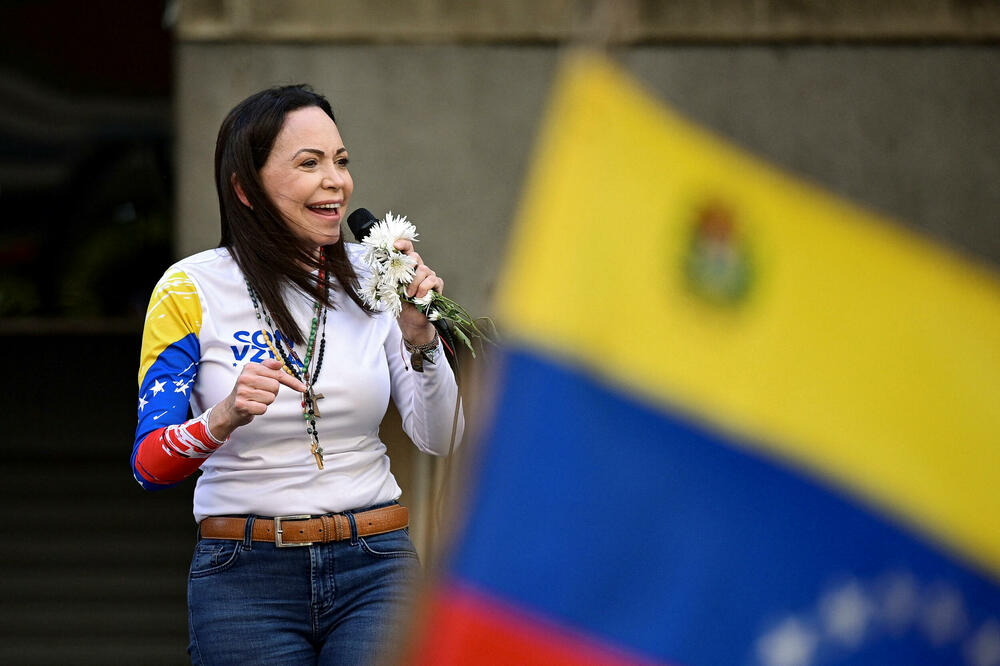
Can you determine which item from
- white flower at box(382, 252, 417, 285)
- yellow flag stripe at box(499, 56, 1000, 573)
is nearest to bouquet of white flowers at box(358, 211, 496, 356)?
white flower at box(382, 252, 417, 285)

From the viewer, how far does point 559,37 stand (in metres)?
6.91

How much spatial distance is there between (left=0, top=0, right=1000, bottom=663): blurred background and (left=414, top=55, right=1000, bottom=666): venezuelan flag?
502 centimetres

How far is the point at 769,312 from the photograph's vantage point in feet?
5.41

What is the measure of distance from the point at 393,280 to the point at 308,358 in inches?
8.8

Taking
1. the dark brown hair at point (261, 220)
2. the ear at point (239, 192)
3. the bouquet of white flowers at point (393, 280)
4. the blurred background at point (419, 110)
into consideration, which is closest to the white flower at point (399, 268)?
the bouquet of white flowers at point (393, 280)

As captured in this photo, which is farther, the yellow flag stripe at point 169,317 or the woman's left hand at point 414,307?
the woman's left hand at point 414,307

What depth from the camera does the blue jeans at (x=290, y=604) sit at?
2.73m

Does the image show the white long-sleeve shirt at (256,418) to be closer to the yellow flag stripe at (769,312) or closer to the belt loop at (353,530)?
the belt loop at (353,530)

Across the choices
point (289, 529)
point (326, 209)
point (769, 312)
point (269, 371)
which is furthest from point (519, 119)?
point (769, 312)

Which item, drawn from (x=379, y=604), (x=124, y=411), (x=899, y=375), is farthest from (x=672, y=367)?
(x=124, y=411)

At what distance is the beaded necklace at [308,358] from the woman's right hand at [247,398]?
21cm

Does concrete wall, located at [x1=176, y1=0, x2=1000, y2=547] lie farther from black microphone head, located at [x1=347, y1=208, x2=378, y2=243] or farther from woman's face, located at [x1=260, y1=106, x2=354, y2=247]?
woman's face, located at [x1=260, y1=106, x2=354, y2=247]

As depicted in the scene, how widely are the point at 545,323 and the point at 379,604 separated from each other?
4.51 ft

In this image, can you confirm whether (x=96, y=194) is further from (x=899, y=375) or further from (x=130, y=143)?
(x=899, y=375)
